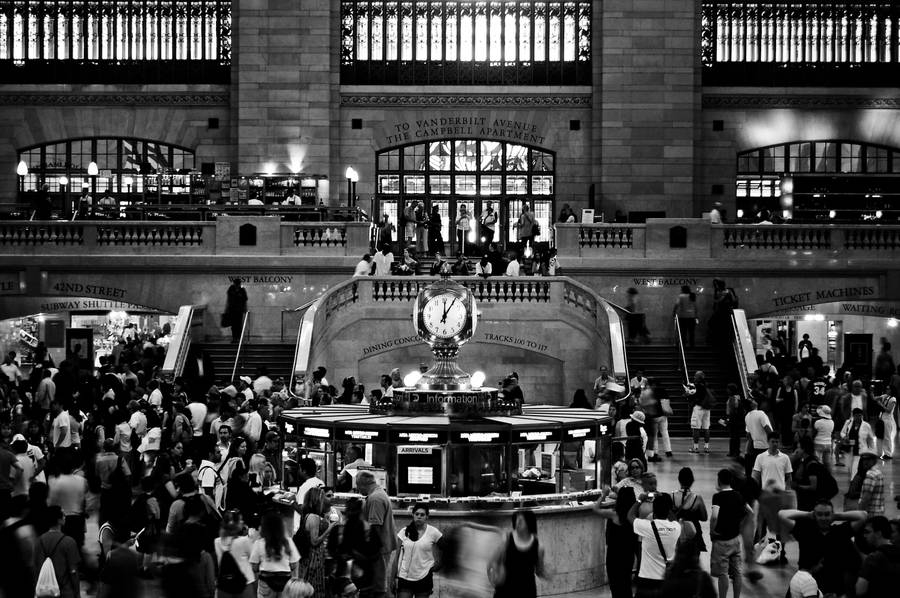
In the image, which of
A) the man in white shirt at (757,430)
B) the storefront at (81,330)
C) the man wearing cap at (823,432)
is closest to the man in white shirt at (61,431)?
the man in white shirt at (757,430)

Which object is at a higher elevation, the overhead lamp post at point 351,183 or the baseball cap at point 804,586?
the overhead lamp post at point 351,183

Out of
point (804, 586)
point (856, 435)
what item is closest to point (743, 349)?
point (856, 435)

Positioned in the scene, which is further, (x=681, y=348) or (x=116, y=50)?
(x=116, y=50)

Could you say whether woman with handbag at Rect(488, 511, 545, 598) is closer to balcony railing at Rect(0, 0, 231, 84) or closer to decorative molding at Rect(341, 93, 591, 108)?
decorative molding at Rect(341, 93, 591, 108)

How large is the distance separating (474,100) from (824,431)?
2079 centimetres

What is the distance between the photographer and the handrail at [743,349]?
28.7m

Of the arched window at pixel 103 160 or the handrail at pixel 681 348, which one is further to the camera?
the arched window at pixel 103 160

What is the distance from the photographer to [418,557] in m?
12.7

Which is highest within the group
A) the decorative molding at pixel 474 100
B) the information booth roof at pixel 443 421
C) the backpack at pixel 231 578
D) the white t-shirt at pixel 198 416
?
the decorative molding at pixel 474 100

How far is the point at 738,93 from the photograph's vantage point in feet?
133

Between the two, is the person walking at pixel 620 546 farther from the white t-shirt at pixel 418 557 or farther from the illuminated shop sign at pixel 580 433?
the illuminated shop sign at pixel 580 433

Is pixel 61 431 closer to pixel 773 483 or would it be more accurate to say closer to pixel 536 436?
pixel 536 436

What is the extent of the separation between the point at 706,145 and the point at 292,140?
11.1 meters

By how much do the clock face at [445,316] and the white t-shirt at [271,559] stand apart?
5167 mm
